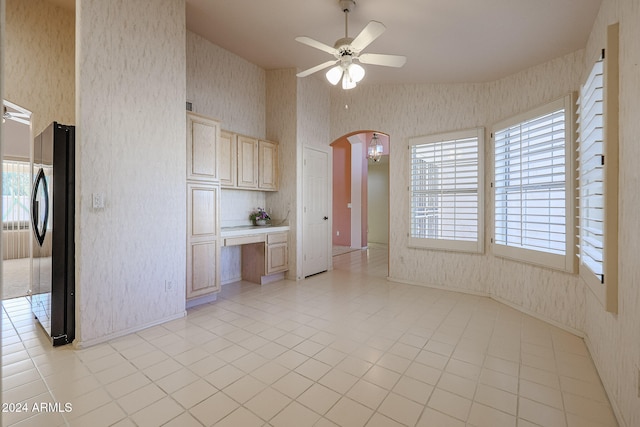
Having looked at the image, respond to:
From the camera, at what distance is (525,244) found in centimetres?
371

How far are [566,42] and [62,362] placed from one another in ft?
17.6

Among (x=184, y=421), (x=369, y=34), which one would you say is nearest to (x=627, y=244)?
(x=369, y=34)

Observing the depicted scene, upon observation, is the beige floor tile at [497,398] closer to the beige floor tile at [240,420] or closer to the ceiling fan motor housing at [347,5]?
the beige floor tile at [240,420]

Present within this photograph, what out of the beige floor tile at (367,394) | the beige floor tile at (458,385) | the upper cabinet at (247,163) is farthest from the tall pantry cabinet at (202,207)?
the beige floor tile at (458,385)

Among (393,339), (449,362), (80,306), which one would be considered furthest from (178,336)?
(449,362)

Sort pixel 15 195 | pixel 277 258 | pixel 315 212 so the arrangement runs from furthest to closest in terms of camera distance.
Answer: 1. pixel 15 195
2. pixel 315 212
3. pixel 277 258

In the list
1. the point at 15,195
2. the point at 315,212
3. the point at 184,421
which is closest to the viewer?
the point at 184,421

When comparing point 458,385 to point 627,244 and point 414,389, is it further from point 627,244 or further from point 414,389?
point 627,244

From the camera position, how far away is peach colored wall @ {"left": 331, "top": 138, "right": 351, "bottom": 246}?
8.78m

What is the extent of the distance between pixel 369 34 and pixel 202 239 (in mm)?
2798

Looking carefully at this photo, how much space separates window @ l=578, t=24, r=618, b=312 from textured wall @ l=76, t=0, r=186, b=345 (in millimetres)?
3634

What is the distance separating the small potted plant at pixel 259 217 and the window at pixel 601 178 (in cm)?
389

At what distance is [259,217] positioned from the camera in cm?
504

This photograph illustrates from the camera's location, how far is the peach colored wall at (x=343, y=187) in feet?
28.8
